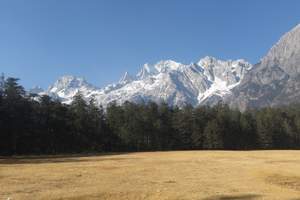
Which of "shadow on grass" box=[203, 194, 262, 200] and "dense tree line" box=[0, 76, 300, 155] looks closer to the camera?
"shadow on grass" box=[203, 194, 262, 200]

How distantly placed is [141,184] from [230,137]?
98.8 meters

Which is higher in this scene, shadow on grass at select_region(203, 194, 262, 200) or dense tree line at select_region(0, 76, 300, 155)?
dense tree line at select_region(0, 76, 300, 155)

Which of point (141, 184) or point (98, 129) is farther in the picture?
point (98, 129)

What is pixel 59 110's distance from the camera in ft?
330

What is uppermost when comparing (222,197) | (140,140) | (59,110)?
(59,110)

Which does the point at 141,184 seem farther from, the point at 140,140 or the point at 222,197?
the point at 140,140

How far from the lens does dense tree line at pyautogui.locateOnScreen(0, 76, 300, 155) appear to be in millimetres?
86875

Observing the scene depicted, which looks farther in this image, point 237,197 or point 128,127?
point 128,127

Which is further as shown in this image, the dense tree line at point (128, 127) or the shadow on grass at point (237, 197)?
the dense tree line at point (128, 127)

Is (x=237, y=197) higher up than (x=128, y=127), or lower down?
lower down

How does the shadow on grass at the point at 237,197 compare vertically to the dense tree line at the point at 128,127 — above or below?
below

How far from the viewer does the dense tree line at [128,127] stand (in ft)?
285

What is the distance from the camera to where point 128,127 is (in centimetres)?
11231

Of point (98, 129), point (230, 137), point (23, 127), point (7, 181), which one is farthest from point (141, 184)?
point (230, 137)
